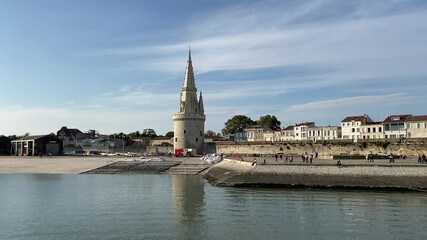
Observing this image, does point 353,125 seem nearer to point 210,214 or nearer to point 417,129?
point 417,129

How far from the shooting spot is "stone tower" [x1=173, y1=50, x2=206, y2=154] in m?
78.5

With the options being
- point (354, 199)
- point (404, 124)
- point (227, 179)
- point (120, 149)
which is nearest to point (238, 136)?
point (120, 149)

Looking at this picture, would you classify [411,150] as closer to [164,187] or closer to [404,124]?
[404,124]

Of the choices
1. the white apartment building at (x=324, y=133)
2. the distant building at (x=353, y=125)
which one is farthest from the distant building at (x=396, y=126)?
the white apartment building at (x=324, y=133)

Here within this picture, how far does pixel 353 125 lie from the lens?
260ft

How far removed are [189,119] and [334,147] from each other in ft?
88.4

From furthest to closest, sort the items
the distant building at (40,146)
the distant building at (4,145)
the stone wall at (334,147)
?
1. the distant building at (4,145)
2. the distant building at (40,146)
3. the stone wall at (334,147)

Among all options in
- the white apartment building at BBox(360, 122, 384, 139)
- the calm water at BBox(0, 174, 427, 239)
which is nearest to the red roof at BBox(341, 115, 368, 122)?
the white apartment building at BBox(360, 122, 384, 139)

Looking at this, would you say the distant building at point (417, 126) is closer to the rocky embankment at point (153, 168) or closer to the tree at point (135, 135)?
the rocky embankment at point (153, 168)

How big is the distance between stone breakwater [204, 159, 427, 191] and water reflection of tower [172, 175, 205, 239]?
3347mm

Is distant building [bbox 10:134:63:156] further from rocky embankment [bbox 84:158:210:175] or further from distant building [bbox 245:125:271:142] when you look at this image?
distant building [bbox 245:125:271:142]

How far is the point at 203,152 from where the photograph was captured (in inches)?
3184

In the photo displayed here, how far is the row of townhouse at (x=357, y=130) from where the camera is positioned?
68.0 meters

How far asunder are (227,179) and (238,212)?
13.3 meters
